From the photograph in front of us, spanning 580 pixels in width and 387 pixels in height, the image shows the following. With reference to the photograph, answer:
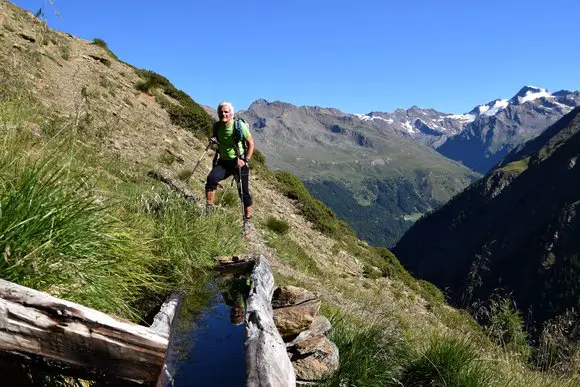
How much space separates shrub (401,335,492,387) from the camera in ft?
20.0

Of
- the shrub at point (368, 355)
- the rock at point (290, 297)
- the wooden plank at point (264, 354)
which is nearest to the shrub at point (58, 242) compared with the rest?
the wooden plank at point (264, 354)

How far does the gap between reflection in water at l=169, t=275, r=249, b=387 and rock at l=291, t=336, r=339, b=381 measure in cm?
72

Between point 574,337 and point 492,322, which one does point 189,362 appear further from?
point 574,337

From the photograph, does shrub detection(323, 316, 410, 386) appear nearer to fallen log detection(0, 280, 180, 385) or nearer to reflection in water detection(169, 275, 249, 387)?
reflection in water detection(169, 275, 249, 387)

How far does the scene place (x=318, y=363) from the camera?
19.5 feet

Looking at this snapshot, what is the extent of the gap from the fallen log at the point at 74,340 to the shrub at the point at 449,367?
4116 mm

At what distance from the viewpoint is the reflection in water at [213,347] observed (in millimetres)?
5250

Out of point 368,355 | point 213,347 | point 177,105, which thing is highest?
point 177,105

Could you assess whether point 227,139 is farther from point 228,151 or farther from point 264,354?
point 264,354

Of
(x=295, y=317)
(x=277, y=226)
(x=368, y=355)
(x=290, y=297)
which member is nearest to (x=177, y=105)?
(x=277, y=226)

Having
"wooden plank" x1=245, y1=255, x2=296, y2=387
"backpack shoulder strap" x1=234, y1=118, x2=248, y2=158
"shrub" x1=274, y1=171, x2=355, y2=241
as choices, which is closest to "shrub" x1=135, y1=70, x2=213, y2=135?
"shrub" x1=274, y1=171, x2=355, y2=241

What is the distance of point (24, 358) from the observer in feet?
9.98

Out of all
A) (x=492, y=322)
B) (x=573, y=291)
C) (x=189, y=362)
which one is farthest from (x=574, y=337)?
(x=573, y=291)

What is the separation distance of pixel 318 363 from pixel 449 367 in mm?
1848
